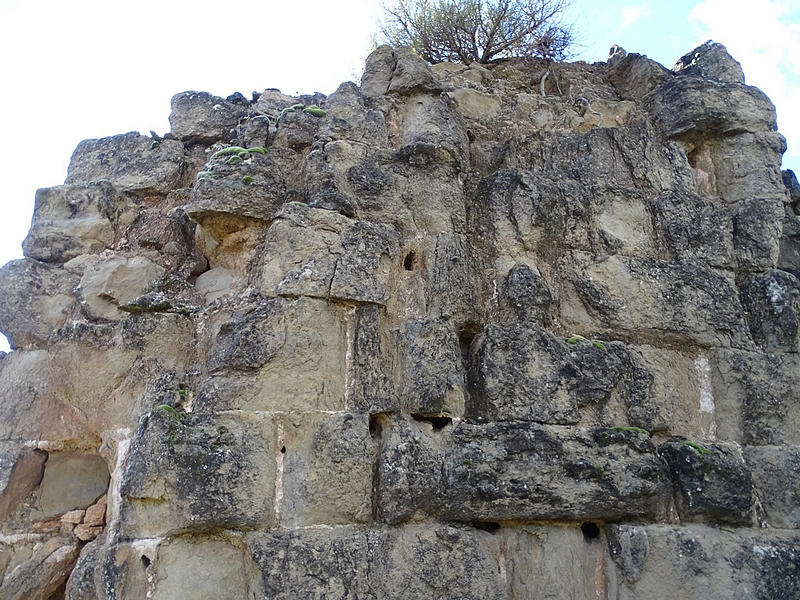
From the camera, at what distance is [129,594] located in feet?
11.2

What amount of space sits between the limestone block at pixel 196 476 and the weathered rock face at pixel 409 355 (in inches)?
0.4

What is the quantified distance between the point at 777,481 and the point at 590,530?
106 cm

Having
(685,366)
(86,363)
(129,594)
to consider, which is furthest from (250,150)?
(685,366)

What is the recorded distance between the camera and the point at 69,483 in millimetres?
4305

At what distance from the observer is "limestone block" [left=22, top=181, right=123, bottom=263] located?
457cm

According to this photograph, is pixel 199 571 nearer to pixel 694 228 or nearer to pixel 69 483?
pixel 69 483

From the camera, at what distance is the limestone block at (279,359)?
145 inches

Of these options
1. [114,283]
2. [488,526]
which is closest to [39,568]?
[114,283]

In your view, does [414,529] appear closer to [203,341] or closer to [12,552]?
[203,341]

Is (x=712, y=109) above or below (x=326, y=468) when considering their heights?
above

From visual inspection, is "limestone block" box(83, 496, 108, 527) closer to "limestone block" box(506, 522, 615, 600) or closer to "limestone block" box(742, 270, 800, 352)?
"limestone block" box(506, 522, 615, 600)

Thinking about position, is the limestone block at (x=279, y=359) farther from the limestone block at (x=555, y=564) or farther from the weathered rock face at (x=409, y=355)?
the limestone block at (x=555, y=564)

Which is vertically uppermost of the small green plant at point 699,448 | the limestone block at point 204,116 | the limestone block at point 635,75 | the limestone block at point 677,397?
the limestone block at point 635,75

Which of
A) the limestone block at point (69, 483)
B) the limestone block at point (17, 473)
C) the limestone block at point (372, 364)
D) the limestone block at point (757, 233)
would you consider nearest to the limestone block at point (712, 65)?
the limestone block at point (757, 233)
